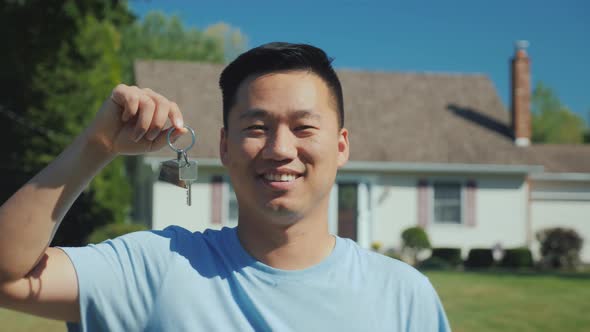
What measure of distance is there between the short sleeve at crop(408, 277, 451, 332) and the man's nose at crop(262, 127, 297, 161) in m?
0.54

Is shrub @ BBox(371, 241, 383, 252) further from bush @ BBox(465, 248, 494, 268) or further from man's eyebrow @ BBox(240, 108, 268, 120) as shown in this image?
man's eyebrow @ BBox(240, 108, 268, 120)

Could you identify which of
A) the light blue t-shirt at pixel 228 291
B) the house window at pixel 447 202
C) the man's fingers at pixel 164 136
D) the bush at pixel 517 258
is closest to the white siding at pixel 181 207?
the house window at pixel 447 202

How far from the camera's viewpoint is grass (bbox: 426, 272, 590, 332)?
29.2 ft

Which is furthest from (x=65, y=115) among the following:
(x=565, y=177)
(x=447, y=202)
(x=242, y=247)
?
(x=242, y=247)

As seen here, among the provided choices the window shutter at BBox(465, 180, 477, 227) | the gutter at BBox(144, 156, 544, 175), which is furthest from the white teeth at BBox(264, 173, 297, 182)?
the window shutter at BBox(465, 180, 477, 227)

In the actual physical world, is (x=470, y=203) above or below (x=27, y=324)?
above

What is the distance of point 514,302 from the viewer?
429 inches

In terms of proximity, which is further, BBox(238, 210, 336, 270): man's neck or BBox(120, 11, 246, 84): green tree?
BBox(120, 11, 246, 84): green tree

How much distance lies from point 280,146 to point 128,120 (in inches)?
16.5

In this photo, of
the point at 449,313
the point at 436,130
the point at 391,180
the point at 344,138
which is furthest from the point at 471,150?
the point at 344,138

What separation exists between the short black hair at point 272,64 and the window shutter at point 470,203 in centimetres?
1954

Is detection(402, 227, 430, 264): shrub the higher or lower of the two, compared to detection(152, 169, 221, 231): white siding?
lower

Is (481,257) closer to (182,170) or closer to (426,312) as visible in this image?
(426,312)

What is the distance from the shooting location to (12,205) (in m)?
1.66
